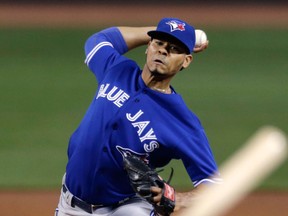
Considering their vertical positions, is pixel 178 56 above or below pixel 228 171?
above

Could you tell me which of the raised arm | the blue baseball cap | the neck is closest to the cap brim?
the blue baseball cap

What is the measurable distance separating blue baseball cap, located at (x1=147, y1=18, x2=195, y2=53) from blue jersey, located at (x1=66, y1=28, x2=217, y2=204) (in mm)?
347

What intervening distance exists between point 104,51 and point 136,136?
91 centimetres

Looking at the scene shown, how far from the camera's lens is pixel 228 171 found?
4320mm

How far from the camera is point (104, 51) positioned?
5.69 metres

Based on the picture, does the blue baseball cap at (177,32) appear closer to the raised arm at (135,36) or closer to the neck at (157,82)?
the neck at (157,82)

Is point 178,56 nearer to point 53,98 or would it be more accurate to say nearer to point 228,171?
point 228,171

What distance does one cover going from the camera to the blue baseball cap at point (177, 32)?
518 centimetres

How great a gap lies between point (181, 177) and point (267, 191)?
1.13 metres

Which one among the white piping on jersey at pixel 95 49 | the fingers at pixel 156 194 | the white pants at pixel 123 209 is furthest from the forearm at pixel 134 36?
the fingers at pixel 156 194

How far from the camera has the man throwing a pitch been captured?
504 centimetres

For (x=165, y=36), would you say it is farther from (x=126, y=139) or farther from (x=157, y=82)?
(x=126, y=139)

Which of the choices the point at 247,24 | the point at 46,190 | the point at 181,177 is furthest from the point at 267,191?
the point at 247,24

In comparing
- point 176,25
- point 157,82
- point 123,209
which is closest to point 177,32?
point 176,25
